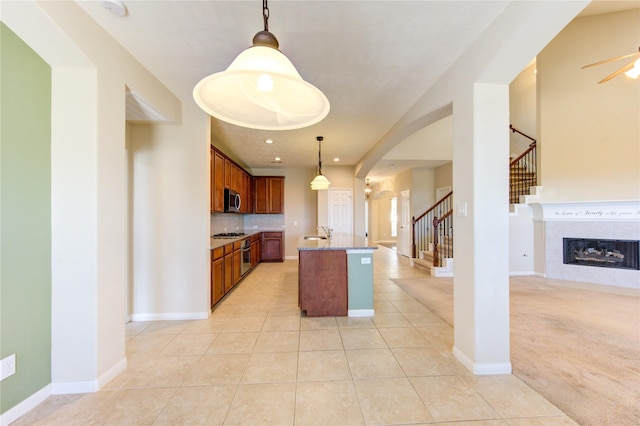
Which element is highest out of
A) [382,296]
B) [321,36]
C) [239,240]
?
[321,36]

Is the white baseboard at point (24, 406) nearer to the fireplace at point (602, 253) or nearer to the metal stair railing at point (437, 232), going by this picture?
the metal stair railing at point (437, 232)

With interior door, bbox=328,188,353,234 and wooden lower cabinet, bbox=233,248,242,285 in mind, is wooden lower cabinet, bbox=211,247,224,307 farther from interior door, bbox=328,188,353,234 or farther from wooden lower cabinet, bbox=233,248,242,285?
interior door, bbox=328,188,353,234

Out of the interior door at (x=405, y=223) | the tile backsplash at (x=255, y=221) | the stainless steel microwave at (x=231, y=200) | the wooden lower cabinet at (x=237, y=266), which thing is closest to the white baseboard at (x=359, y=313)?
the wooden lower cabinet at (x=237, y=266)

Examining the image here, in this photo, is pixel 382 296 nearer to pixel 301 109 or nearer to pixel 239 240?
pixel 239 240

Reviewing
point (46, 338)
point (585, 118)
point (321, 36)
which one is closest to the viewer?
point (46, 338)

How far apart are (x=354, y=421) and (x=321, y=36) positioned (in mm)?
2704

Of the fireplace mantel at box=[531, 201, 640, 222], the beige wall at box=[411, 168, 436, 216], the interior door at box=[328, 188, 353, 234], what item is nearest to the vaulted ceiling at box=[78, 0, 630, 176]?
the interior door at box=[328, 188, 353, 234]

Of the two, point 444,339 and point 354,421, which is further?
point 444,339

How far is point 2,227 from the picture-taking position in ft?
5.20

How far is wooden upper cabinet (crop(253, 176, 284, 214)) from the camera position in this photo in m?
7.08

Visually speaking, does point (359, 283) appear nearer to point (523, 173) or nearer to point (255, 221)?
point (255, 221)

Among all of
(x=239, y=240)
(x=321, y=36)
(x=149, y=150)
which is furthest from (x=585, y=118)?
(x=149, y=150)

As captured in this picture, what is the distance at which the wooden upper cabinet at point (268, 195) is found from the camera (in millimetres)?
7082

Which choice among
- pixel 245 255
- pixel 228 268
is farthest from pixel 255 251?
pixel 228 268
